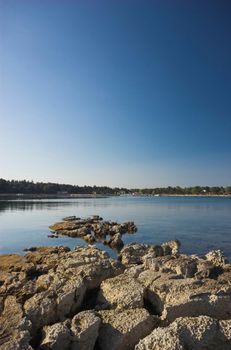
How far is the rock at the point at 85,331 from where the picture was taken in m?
7.70

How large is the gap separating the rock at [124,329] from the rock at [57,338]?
990 mm

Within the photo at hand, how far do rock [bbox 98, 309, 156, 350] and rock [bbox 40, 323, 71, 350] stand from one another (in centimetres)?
99

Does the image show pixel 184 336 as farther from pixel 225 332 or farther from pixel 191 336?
pixel 225 332

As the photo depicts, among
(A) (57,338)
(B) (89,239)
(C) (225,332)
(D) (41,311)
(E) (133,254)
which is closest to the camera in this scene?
(A) (57,338)

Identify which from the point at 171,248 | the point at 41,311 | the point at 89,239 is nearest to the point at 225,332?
the point at 41,311

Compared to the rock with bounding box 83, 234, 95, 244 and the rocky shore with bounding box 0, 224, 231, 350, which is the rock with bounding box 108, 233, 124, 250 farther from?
the rocky shore with bounding box 0, 224, 231, 350

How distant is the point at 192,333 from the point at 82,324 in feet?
9.72

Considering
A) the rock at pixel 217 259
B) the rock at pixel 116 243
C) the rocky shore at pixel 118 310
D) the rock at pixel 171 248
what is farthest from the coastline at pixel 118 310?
the rock at pixel 116 243

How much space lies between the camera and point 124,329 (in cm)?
798

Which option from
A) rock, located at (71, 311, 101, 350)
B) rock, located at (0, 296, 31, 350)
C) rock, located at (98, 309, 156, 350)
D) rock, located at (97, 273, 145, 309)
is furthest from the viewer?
rock, located at (97, 273, 145, 309)

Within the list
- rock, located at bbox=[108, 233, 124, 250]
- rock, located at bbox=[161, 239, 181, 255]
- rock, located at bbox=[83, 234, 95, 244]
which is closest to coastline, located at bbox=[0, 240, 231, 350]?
rock, located at bbox=[161, 239, 181, 255]

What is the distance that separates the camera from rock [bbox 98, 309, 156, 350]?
7805 mm

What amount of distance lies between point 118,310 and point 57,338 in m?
2.11

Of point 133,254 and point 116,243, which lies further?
point 116,243
